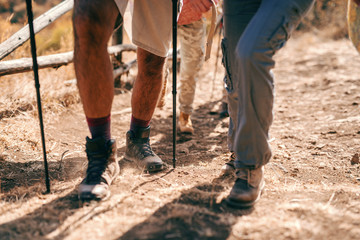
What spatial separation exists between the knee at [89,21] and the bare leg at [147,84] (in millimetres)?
485

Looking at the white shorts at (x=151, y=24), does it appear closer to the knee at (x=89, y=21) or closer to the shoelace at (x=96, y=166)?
the knee at (x=89, y=21)

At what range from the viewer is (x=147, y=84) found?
7.70 feet

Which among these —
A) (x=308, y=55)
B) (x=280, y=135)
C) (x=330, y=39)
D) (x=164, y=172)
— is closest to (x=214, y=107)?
(x=280, y=135)

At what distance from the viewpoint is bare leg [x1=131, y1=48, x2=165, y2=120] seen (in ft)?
7.54

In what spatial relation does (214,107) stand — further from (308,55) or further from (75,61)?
(308,55)

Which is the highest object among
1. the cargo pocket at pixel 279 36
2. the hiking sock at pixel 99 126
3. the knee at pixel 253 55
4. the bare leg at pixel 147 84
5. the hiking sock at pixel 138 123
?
the cargo pocket at pixel 279 36

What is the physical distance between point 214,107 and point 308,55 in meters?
3.78

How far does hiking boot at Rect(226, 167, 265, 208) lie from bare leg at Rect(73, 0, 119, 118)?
2.82 feet

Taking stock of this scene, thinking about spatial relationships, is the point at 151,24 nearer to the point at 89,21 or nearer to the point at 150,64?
the point at 150,64

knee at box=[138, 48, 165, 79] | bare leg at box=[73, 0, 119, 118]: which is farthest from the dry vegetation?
A: knee at box=[138, 48, 165, 79]

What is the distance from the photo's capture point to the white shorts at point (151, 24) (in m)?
2.14

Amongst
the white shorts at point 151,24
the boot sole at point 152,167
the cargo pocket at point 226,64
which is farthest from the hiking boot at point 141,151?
→ the cargo pocket at point 226,64

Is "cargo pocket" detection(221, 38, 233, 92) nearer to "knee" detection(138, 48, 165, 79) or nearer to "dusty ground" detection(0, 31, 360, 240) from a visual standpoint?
"knee" detection(138, 48, 165, 79)

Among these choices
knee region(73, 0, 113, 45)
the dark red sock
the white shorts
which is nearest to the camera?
knee region(73, 0, 113, 45)
